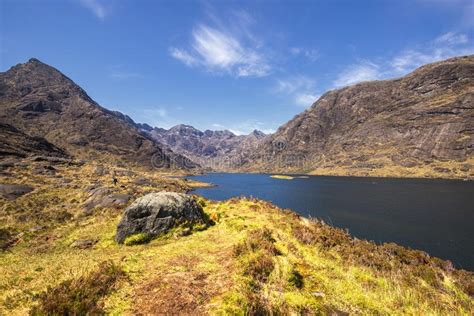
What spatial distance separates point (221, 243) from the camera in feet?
44.8

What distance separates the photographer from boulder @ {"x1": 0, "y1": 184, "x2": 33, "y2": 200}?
34.0m

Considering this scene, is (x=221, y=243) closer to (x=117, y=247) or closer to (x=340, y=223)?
(x=117, y=247)

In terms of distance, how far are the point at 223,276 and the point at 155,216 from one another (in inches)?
310

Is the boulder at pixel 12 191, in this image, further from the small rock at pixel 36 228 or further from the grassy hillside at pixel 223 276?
the grassy hillside at pixel 223 276

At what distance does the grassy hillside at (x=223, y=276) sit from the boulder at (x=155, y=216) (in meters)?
0.86

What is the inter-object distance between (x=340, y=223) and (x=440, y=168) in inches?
7032

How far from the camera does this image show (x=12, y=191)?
1409 inches

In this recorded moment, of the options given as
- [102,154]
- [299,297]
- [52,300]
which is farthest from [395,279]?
→ [102,154]

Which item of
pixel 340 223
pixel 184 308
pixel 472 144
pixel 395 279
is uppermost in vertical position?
pixel 472 144

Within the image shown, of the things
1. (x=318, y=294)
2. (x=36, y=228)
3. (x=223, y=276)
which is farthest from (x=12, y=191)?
(x=318, y=294)

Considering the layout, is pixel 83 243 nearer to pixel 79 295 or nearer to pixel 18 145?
pixel 79 295

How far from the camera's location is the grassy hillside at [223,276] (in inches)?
290

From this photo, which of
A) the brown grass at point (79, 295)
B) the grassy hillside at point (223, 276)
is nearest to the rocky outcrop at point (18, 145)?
the grassy hillside at point (223, 276)

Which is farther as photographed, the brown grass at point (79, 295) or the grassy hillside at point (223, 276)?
the grassy hillside at point (223, 276)
